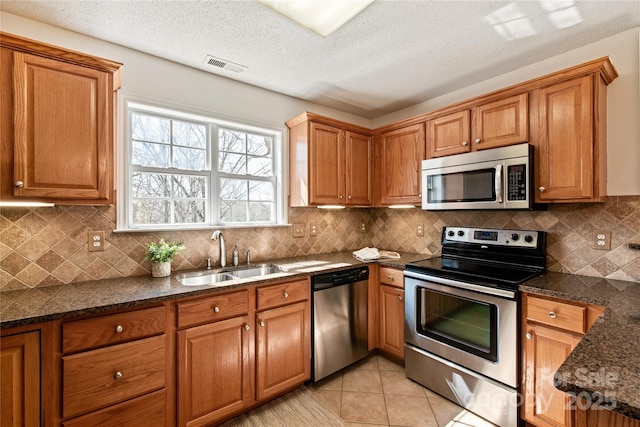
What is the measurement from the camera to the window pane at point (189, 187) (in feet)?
7.85

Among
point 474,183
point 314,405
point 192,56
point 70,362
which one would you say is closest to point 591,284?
point 474,183

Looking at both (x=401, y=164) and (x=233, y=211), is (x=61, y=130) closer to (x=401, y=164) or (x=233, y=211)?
(x=233, y=211)

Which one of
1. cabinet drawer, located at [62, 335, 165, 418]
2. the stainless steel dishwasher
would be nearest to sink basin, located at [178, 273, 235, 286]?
cabinet drawer, located at [62, 335, 165, 418]

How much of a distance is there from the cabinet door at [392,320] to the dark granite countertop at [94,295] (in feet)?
2.54

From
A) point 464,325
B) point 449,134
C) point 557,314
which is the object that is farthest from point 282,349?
point 449,134

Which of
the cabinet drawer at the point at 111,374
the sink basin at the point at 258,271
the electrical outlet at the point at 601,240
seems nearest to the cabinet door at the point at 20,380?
the cabinet drawer at the point at 111,374

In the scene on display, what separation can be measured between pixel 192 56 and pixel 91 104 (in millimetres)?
836

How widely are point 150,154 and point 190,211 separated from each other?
0.53 meters

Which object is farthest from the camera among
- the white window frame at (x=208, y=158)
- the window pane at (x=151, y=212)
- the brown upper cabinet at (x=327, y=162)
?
the brown upper cabinet at (x=327, y=162)

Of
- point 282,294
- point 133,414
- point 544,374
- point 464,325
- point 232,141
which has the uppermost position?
point 232,141

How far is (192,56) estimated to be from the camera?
85.7 inches

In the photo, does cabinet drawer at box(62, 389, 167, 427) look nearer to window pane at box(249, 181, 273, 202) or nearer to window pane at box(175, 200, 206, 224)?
window pane at box(175, 200, 206, 224)

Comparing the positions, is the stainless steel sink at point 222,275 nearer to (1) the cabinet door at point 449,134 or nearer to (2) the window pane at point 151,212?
(2) the window pane at point 151,212

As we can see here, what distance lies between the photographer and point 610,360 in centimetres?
84
